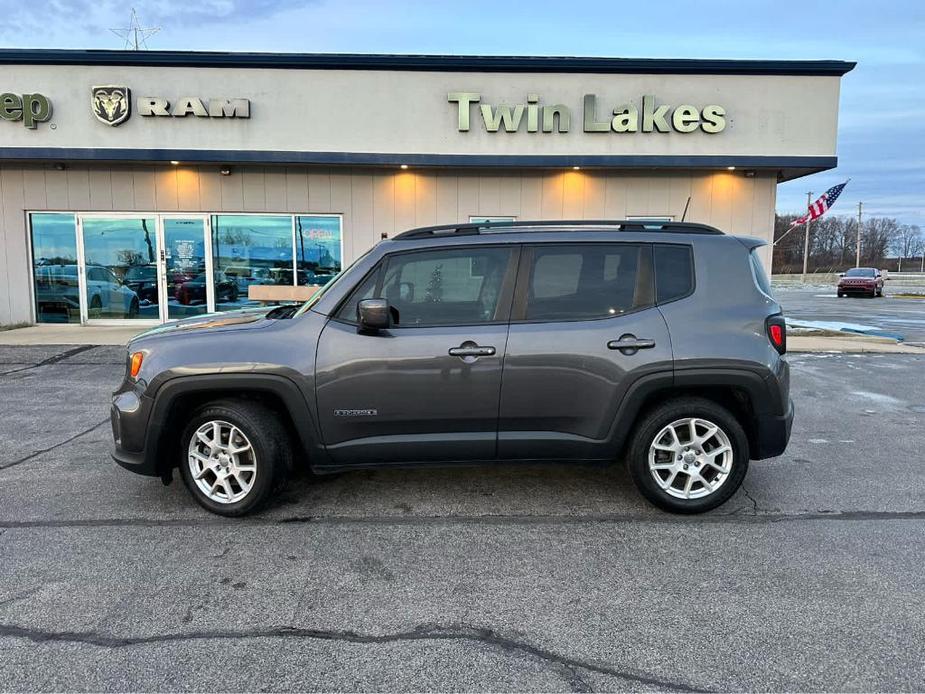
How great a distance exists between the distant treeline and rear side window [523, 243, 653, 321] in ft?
327

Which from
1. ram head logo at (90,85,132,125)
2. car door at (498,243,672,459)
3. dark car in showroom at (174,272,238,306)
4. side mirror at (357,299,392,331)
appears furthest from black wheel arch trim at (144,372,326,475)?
ram head logo at (90,85,132,125)

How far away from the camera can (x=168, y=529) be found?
385 centimetres

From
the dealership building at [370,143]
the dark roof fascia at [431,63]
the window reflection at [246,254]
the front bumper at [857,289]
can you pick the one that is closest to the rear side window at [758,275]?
the dealership building at [370,143]

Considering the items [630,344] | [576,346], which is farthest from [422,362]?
[630,344]

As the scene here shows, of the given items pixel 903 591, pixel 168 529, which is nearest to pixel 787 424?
pixel 903 591

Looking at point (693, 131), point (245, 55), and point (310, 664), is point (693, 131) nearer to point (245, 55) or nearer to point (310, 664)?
point (245, 55)

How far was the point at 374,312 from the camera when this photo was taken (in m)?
3.70

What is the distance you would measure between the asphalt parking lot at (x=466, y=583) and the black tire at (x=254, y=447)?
0.15 metres

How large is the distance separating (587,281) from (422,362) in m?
1.22

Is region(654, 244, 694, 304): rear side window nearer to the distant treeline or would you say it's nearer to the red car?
the red car

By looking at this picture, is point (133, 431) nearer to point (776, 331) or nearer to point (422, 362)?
point (422, 362)

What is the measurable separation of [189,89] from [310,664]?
1292 centimetres

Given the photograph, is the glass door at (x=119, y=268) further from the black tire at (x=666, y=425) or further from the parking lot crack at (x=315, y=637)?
the black tire at (x=666, y=425)

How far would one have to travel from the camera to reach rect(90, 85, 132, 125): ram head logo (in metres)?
12.4
